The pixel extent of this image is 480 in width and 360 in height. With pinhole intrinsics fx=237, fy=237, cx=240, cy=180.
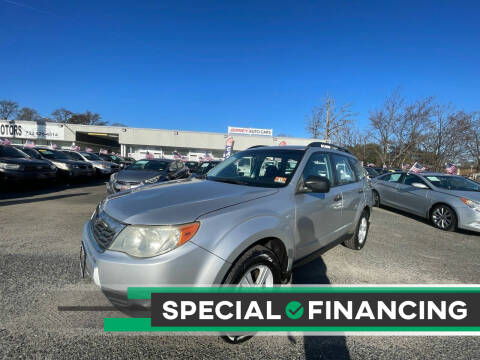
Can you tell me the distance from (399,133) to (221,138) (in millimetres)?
25597

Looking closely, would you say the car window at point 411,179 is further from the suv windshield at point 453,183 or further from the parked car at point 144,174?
the parked car at point 144,174

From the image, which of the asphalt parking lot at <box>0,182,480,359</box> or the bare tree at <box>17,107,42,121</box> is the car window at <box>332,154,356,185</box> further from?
the bare tree at <box>17,107,42,121</box>

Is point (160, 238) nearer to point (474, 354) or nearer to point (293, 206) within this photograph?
point (293, 206)

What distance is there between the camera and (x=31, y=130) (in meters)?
36.6

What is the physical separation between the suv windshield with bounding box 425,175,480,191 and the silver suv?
546 cm

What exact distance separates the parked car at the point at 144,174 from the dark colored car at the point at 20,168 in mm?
2967

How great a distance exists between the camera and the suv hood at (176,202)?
173cm

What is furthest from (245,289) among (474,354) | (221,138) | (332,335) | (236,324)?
(221,138)

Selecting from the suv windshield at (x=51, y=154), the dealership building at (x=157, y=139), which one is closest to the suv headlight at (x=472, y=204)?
the suv windshield at (x=51, y=154)

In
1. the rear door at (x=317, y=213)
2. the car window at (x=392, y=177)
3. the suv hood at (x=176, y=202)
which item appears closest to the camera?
the suv hood at (x=176, y=202)

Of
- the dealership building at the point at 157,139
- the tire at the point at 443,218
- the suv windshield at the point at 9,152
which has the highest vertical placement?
the dealership building at the point at 157,139

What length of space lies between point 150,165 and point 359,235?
7.49 m

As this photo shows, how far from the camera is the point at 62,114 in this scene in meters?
69.2

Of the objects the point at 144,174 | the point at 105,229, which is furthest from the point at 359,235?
the point at 144,174
